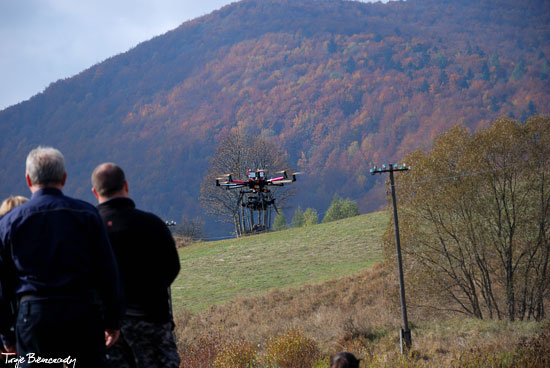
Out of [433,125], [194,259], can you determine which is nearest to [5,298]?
[194,259]

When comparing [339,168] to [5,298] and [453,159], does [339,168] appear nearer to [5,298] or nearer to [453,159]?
[453,159]

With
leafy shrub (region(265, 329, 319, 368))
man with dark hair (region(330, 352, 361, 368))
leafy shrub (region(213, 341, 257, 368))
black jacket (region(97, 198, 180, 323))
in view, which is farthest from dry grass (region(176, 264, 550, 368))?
black jacket (region(97, 198, 180, 323))

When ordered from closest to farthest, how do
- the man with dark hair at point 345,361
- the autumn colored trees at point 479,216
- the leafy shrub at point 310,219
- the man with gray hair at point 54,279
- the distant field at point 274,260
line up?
the man with gray hair at point 54,279
the man with dark hair at point 345,361
the autumn colored trees at point 479,216
the distant field at point 274,260
the leafy shrub at point 310,219

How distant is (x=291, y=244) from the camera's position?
52.5 metres

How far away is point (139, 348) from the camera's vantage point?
4039mm

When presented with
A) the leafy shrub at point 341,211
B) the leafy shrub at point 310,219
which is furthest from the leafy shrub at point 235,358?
the leafy shrub at point 310,219

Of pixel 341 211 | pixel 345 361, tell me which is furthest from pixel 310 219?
pixel 345 361

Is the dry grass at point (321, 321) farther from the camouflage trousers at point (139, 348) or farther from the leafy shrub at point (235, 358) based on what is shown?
the camouflage trousers at point (139, 348)

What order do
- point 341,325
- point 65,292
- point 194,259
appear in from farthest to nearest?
point 194,259 → point 341,325 → point 65,292

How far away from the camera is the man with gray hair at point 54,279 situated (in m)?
3.27

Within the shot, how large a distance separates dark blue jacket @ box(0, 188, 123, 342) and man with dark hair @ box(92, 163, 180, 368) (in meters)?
0.45

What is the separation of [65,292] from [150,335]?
95cm

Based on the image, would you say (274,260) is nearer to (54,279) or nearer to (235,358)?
(235,358)

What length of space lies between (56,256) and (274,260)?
44091 millimetres
